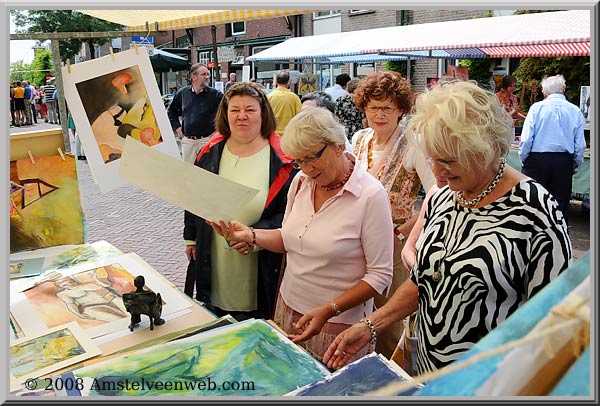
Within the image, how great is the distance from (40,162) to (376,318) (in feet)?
6.04

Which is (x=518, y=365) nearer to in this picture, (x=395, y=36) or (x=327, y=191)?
(x=327, y=191)

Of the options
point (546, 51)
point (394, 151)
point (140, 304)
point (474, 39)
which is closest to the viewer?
point (140, 304)

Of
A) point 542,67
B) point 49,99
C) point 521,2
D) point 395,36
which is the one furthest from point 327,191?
point 49,99

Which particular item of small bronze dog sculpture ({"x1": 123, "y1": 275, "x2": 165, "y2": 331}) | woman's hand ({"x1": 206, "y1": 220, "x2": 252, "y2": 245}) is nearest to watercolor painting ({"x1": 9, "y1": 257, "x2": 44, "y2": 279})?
small bronze dog sculpture ({"x1": 123, "y1": 275, "x2": 165, "y2": 331})

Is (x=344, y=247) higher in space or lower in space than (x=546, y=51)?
lower

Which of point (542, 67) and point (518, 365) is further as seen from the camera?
point (542, 67)

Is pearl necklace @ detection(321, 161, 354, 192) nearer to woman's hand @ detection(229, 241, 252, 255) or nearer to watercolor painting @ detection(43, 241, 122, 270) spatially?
woman's hand @ detection(229, 241, 252, 255)

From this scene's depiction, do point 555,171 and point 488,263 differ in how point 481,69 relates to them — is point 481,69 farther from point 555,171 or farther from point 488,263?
point 488,263

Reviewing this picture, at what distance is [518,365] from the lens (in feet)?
2.05

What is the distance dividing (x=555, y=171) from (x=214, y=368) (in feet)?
17.3

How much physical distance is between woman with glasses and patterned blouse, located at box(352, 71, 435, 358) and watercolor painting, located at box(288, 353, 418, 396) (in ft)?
4.37

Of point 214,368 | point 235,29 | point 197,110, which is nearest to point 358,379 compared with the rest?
point 214,368

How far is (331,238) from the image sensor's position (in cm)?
188

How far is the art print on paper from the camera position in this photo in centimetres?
198
